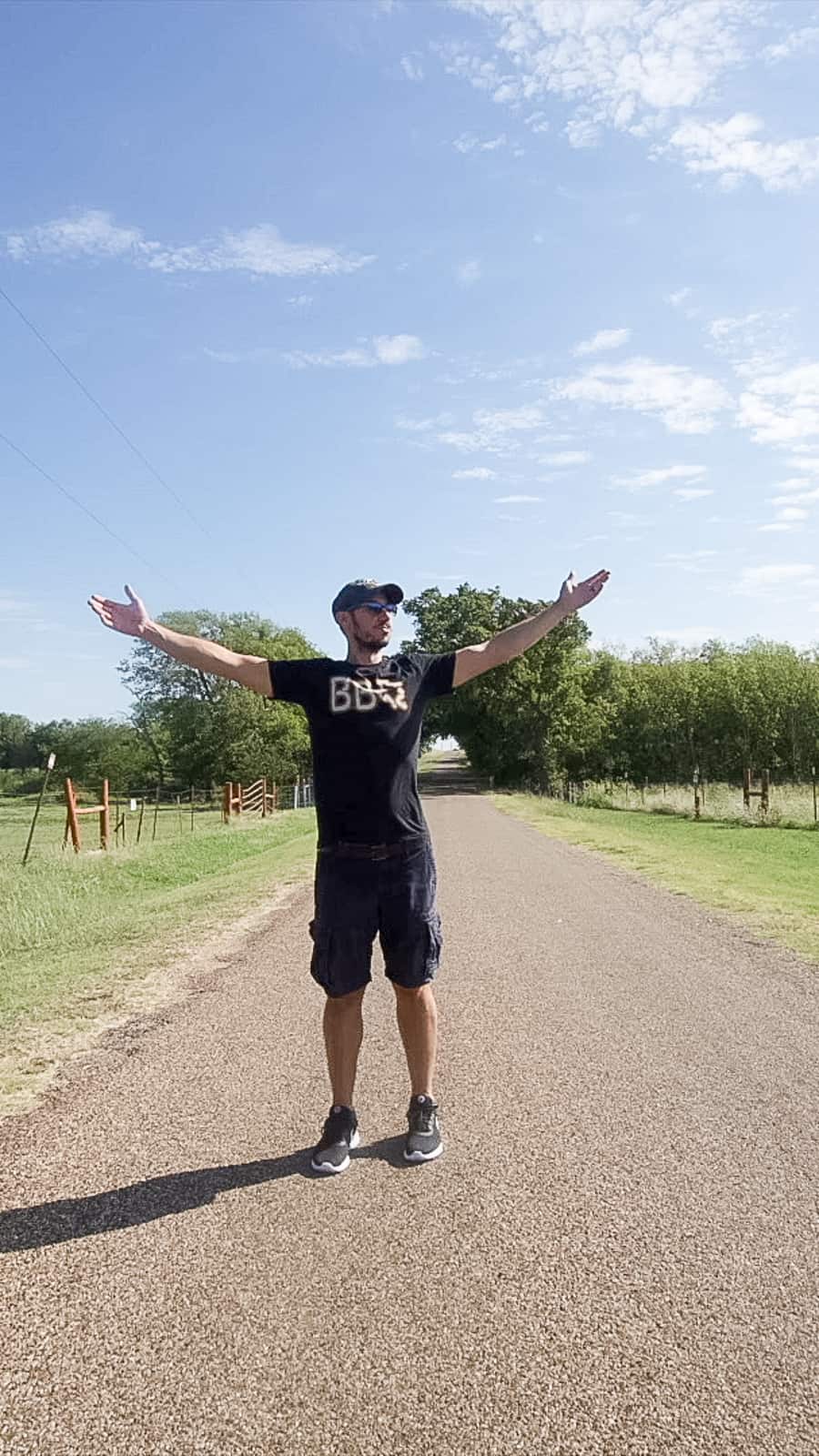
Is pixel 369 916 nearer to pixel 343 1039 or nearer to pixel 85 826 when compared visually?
pixel 343 1039

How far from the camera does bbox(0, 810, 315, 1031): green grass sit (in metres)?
8.10

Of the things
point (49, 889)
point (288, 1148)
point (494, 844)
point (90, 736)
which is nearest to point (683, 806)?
point (494, 844)

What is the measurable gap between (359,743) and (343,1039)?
1194mm

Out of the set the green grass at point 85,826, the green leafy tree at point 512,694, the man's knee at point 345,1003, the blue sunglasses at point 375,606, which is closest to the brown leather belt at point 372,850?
the man's knee at point 345,1003

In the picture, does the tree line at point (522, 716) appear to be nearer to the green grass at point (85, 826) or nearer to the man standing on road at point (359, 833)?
the green grass at point (85, 826)

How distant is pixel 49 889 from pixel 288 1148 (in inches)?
499

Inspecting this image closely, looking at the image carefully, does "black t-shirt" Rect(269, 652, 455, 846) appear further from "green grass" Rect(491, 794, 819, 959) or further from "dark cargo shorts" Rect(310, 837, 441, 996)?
"green grass" Rect(491, 794, 819, 959)

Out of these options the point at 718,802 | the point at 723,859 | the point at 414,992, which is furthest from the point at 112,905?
the point at 718,802

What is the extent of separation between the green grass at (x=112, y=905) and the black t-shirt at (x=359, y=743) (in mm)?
3352

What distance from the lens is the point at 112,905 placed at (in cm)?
1509

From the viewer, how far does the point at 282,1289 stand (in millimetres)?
2939

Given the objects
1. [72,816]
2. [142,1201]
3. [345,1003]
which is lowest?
[142,1201]

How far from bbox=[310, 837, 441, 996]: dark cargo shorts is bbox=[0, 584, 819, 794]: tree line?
179 ft

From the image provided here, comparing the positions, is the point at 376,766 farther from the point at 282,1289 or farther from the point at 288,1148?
the point at 282,1289
